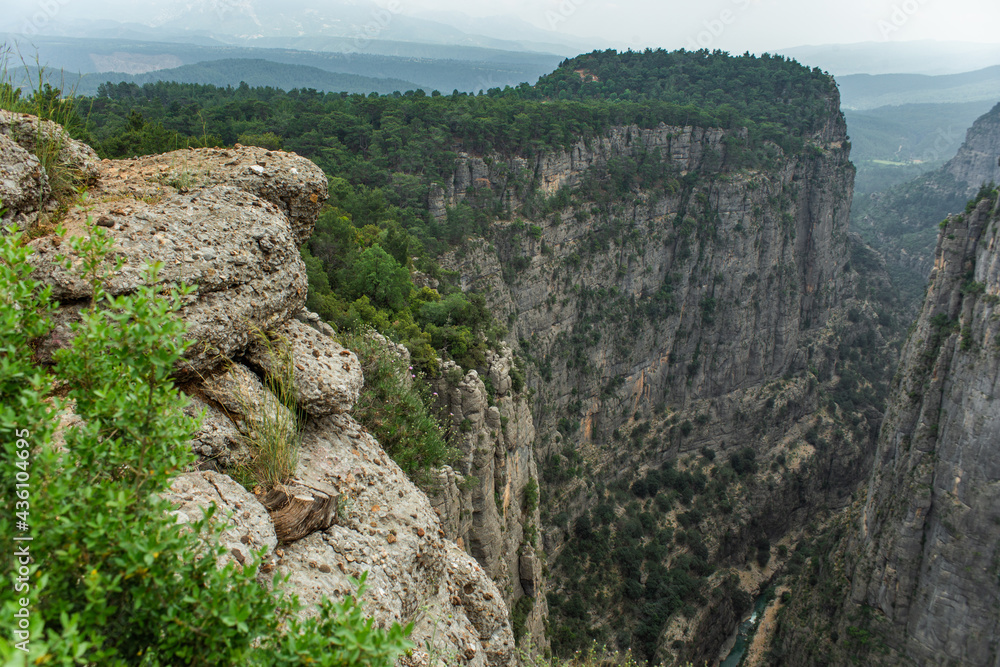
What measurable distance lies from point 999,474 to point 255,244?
4727cm

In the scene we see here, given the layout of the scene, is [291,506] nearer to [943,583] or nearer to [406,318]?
[406,318]

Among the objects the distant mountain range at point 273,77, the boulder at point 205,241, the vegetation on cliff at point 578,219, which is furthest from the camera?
the distant mountain range at point 273,77

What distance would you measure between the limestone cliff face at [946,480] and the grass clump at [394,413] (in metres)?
41.6

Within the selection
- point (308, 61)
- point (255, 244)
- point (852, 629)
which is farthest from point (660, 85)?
point (308, 61)

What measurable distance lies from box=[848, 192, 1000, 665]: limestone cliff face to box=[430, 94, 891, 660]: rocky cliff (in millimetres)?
16464

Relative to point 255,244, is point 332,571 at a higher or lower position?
lower

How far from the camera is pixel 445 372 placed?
63.0 ft

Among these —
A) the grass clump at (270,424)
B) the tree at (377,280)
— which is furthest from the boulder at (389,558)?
the tree at (377,280)

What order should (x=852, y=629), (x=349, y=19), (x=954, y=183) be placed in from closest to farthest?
(x=852, y=629) < (x=349, y=19) < (x=954, y=183)

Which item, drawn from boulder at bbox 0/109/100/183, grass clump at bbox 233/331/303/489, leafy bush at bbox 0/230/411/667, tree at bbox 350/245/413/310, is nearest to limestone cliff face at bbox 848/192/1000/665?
tree at bbox 350/245/413/310

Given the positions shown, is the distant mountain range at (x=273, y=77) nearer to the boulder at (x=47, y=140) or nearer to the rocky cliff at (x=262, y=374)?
the boulder at (x=47, y=140)

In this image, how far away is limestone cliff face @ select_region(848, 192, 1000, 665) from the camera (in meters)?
38.0

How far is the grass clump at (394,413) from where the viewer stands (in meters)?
12.5

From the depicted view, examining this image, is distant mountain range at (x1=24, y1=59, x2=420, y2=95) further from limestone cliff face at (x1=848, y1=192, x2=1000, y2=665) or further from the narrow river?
the narrow river
